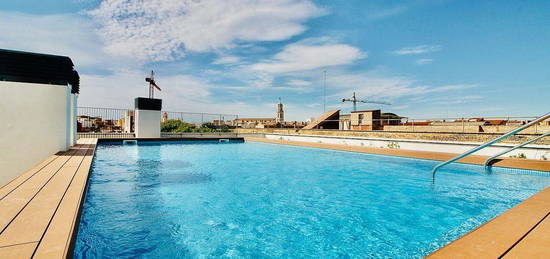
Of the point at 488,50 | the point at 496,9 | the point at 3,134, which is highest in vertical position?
the point at 496,9

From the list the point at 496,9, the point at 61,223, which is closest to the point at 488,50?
the point at 496,9

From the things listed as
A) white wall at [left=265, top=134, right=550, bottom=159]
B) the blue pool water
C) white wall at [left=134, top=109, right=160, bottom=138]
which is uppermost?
white wall at [left=134, top=109, right=160, bottom=138]

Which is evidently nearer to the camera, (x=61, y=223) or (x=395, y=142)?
(x=61, y=223)

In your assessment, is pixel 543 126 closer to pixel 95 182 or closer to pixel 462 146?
pixel 462 146

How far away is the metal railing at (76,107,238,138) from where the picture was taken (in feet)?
45.0

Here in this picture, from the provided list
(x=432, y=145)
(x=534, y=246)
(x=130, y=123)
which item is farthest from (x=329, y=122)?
(x=534, y=246)

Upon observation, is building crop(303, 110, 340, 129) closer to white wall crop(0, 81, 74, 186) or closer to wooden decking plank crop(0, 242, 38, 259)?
white wall crop(0, 81, 74, 186)

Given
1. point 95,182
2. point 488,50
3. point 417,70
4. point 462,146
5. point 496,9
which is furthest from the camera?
point 417,70

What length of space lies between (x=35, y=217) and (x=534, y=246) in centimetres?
415

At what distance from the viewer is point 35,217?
204 cm

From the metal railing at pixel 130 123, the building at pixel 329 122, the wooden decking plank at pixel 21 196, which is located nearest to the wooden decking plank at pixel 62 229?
the wooden decking plank at pixel 21 196

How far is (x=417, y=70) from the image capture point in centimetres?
1775

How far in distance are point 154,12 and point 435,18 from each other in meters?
12.2

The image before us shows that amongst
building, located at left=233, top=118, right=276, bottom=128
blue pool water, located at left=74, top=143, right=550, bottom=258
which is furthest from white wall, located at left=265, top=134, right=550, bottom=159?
building, located at left=233, top=118, right=276, bottom=128
